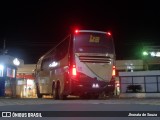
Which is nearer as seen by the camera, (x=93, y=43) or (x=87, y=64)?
(x=87, y=64)

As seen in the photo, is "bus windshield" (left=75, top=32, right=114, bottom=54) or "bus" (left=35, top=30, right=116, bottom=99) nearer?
"bus" (left=35, top=30, right=116, bottom=99)

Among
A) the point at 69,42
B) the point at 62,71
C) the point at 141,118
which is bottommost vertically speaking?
the point at 141,118

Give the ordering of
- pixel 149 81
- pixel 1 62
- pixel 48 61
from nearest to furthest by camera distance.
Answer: pixel 48 61 < pixel 1 62 < pixel 149 81

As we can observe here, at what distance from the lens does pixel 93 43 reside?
2128cm

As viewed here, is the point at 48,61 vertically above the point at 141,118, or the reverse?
the point at 48,61

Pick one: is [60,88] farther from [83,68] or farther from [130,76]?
[130,76]

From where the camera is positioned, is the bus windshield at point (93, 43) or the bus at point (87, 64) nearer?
the bus at point (87, 64)

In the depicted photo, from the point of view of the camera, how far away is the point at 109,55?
2167 cm

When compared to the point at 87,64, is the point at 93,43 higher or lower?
higher

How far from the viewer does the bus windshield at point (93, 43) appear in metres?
20.9

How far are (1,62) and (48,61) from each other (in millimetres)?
10979

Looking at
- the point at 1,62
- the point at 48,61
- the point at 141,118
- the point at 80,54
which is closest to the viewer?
the point at 141,118

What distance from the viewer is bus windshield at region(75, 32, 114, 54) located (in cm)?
2092

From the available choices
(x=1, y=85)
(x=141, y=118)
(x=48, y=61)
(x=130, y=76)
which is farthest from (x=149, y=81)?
(x=141, y=118)
